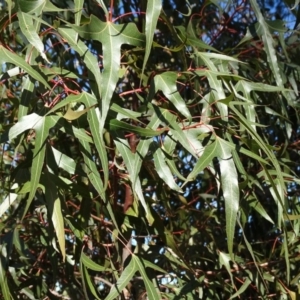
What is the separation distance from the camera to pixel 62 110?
913 millimetres

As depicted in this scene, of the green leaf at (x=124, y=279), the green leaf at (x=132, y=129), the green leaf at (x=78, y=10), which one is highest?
the green leaf at (x=78, y=10)

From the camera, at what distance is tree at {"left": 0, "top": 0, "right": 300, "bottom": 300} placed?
82cm

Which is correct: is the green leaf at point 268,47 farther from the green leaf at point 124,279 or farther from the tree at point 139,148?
the green leaf at point 124,279

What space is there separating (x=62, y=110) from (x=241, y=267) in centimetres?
60

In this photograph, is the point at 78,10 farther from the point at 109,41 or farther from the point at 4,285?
the point at 4,285

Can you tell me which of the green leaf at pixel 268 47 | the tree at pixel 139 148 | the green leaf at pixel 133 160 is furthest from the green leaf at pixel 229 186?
the green leaf at pixel 268 47

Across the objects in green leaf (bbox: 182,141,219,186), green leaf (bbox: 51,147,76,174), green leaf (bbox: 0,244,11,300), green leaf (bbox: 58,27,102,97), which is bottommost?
green leaf (bbox: 0,244,11,300)

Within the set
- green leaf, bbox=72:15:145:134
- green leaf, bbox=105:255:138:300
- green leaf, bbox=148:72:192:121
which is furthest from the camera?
green leaf, bbox=105:255:138:300

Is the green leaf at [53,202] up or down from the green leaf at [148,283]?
up

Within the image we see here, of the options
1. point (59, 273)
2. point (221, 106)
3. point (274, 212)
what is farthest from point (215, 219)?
point (221, 106)

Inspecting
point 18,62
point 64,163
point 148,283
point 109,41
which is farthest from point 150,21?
point 148,283

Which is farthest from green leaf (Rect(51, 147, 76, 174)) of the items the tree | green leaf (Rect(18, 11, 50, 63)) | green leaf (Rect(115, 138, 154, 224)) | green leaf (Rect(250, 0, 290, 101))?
green leaf (Rect(250, 0, 290, 101))

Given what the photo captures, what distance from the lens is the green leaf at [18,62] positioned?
0.79 m

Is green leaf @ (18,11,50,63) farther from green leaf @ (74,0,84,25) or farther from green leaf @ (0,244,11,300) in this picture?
green leaf @ (0,244,11,300)
